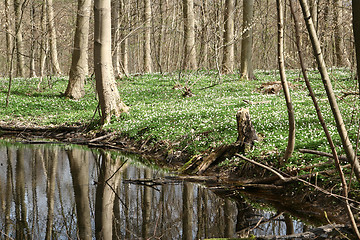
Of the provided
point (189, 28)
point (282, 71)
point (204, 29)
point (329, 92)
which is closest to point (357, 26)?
point (329, 92)

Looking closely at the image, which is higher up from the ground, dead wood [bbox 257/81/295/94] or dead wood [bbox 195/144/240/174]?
dead wood [bbox 257/81/295/94]

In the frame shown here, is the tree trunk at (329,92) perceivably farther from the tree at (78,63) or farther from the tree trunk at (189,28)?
the tree trunk at (189,28)

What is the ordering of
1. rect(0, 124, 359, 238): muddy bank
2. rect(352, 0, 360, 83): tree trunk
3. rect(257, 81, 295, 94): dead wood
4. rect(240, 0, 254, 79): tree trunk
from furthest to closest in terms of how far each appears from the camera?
rect(240, 0, 254, 79): tree trunk → rect(257, 81, 295, 94): dead wood → rect(0, 124, 359, 238): muddy bank → rect(352, 0, 360, 83): tree trunk

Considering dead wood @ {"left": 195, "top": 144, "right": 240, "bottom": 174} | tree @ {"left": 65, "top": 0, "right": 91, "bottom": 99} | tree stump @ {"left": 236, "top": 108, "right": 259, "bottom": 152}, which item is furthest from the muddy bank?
tree @ {"left": 65, "top": 0, "right": 91, "bottom": 99}

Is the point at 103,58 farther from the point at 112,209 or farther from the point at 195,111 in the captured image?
the point at 112,209

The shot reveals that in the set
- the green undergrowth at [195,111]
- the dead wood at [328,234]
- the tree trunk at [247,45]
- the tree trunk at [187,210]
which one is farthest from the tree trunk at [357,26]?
the tree trunk at [247,45]

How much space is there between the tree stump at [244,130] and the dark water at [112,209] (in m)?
1.65

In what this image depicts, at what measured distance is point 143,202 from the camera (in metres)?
7.25

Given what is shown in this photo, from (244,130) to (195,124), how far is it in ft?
10.6

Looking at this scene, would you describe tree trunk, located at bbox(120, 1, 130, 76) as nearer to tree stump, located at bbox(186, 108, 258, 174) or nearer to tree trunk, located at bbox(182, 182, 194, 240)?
tree stump, located at bbox(186, 108, 258, 174)

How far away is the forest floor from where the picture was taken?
8.37m

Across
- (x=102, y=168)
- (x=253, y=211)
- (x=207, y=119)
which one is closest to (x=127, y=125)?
(x=207, y=119)

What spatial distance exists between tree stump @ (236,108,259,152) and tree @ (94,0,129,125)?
23.2 feet

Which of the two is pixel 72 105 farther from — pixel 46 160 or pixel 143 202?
pixel 143 202
